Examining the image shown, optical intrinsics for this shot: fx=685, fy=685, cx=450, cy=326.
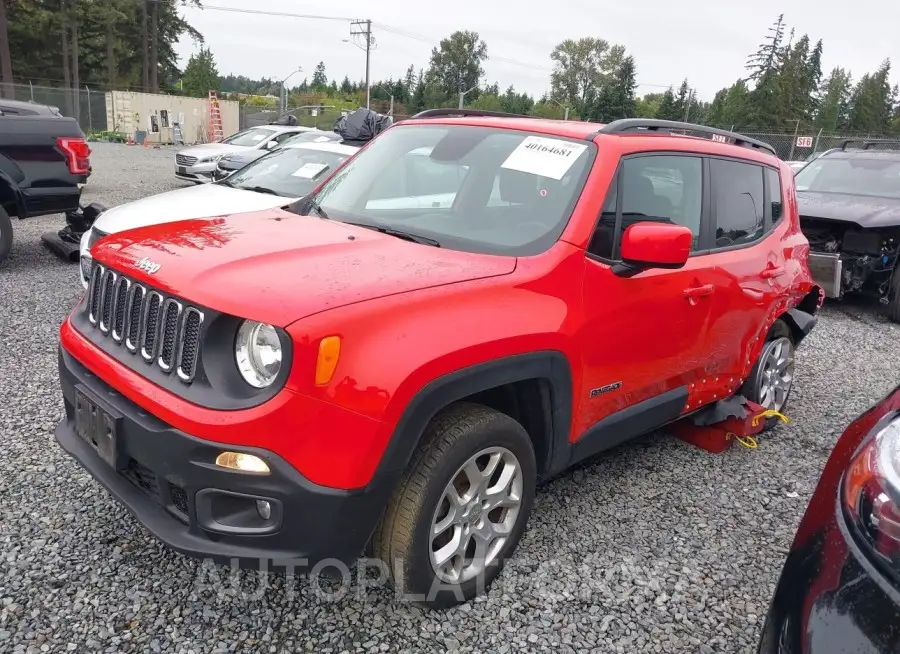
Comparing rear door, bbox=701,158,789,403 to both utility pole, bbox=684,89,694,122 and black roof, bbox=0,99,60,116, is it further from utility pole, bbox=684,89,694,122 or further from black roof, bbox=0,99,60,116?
utility pole, bbox=684,89,694,122

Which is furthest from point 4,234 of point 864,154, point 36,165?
point 864,154

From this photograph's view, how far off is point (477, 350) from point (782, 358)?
3085mm

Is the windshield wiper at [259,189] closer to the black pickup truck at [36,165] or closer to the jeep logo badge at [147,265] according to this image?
the black pickup truck at [36,165]

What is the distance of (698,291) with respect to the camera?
3.29 m

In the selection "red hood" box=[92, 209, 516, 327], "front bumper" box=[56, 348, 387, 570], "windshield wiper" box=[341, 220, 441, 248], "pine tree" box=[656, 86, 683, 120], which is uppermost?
"pine tree" box=[656, 86, 683, 120]

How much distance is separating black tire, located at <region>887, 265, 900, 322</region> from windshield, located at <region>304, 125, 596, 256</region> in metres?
6.43

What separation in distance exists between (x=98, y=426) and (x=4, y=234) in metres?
5.62

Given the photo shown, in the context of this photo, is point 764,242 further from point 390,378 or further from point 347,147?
point 347,147

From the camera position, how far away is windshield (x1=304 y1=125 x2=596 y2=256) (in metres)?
2.83

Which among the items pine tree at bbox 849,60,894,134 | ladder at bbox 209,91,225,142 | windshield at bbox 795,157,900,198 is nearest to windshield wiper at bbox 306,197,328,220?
windshield at bbox 795,157,900,198

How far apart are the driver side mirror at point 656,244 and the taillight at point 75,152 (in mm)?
6028

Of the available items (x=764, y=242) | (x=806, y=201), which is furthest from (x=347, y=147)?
(x=806, y=201)

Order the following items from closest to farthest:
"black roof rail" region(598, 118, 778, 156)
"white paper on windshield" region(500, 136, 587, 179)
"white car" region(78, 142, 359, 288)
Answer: "white paper on windshield" region(500, 136, 587, 179), "black roof rail" region(598, 118, 778, 156), "white car" region(78, 142, 359, 288)

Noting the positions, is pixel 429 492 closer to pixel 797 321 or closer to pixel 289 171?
pixel 797 321
